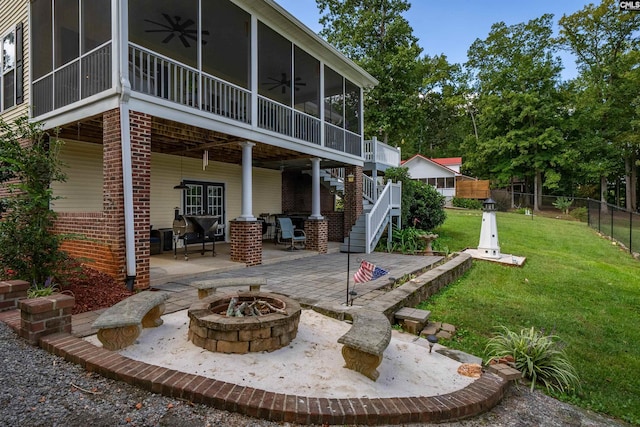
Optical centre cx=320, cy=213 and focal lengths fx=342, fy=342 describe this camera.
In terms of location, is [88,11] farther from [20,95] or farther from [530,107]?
[530,107]

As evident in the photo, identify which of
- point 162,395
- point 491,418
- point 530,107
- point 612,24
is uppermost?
point 612,24

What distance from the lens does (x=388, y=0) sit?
1850 centimetres

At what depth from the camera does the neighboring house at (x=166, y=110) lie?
539cm

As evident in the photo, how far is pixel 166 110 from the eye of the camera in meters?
5.98

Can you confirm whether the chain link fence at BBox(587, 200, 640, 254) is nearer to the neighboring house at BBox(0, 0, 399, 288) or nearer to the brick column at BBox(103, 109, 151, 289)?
the neighboring house at BBox(0, 0, 399, 288)

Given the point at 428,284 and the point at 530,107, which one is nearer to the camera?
the point at 428,284

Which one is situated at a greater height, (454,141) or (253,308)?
(454,141)

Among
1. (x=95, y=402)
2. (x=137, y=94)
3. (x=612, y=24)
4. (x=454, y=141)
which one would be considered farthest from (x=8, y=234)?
(x=454, y=141)

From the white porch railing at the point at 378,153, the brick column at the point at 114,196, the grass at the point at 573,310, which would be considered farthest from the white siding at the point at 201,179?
the grass at the point at 573,310

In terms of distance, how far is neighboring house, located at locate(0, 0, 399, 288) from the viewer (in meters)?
5.39

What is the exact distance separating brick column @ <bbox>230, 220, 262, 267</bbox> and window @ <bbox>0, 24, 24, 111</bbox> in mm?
5591

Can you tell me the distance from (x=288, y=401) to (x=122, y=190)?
4405 mm

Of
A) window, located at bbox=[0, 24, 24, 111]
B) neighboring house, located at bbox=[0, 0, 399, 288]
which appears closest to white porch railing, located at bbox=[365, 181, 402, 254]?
neighboring house, located at bbox=[0, 0, 399, 288]

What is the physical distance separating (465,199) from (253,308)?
26.1 metres
